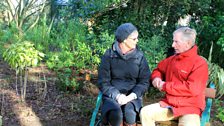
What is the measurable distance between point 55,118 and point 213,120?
7.95 ft

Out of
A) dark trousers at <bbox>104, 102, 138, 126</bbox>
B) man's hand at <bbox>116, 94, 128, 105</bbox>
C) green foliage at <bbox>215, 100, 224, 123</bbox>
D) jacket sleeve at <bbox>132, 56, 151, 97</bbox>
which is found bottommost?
green foliage at <bbox>215, 100, 224, 123</bbox>

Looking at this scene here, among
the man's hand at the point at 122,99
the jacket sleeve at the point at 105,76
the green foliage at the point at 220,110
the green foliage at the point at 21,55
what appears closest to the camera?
the man's hand at the point at 122,99

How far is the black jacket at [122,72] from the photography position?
373 centimetres

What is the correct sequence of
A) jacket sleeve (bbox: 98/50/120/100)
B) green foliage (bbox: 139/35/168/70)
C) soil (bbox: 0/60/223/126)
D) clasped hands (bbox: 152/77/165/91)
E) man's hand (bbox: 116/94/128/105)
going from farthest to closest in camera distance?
1. green foliage (bbox: 139/35/168/70)
2. soil (bbox: 0/60/223/126)
3. jacket sleeve (bbox: 98/50/120/100)
4. man's hand (bbox: 116/94/128/105)
5. clasped hands (bbox: 152/77/165/91)

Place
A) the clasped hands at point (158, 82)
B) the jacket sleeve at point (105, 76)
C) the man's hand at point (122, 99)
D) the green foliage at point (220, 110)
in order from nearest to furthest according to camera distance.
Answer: the clasped hands at point (158, 82) → the man's hand at point (122, 99) → the jacket sleeve at point (105, 76) → the green foliage at point (220, 110)

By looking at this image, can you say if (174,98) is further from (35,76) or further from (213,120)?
(35,76)

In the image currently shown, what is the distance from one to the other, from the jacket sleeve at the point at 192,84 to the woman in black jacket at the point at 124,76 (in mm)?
500

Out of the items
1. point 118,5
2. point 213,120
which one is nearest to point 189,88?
point 213,120

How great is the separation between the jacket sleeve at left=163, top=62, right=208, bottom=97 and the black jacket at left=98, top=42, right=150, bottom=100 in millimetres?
516

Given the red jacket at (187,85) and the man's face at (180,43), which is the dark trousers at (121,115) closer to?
the red jacket at (187,85)

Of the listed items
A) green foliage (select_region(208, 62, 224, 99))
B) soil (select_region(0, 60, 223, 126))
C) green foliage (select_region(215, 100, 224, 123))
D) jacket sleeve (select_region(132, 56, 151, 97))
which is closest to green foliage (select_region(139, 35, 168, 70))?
soil (select_region(0, 60, 223, 126))

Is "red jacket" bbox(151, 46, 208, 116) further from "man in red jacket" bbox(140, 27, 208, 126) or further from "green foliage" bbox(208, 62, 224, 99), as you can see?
"green foliage" bbox(208, 62, 224, 99)

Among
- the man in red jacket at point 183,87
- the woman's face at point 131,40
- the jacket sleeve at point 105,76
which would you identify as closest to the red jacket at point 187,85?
the man in red jacket at point 183,87

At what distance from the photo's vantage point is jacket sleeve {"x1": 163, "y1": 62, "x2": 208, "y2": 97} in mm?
3224
